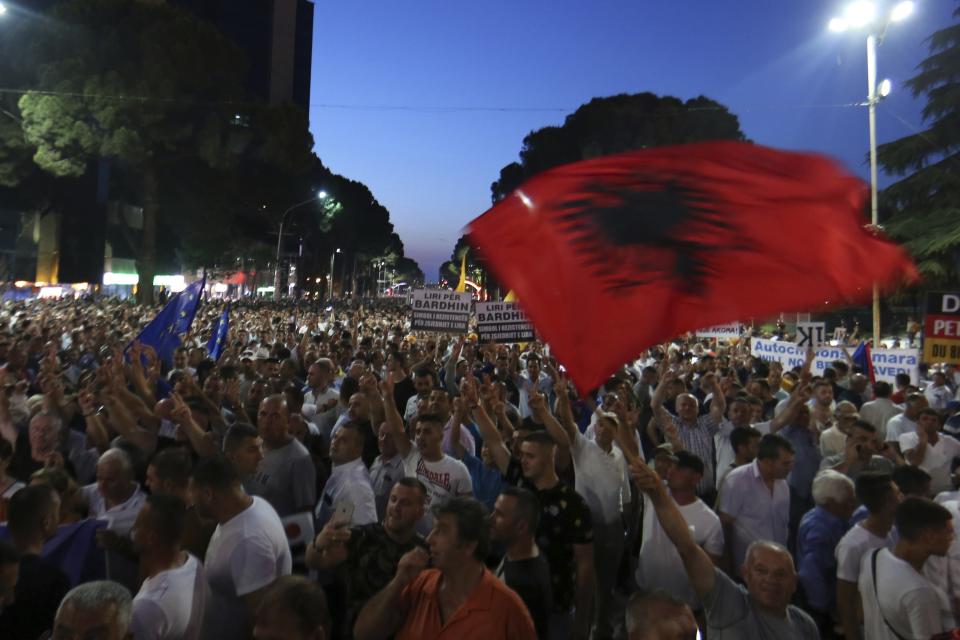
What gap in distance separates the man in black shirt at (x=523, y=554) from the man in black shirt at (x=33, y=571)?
5.83ft

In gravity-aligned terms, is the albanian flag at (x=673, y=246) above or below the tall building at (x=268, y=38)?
below

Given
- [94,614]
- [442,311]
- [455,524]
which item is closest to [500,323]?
[442,311]

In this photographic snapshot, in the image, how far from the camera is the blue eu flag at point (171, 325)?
965 cm

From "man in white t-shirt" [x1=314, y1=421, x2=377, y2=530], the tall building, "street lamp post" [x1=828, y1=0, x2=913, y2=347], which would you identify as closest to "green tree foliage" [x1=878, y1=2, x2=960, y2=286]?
"street lamp post" [x1=828, y1=0, x2=913, y2=347]

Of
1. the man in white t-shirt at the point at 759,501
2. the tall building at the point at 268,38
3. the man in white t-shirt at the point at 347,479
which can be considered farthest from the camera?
the tall building at the point at 268,38

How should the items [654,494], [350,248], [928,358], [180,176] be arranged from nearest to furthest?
1. [654,494]
2. [928,358]
3. [180,176]
4. [350,248]

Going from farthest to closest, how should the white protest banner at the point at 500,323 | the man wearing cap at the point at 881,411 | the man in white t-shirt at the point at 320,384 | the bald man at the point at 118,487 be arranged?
the white protest banner at the point at 500,323, the man wearing cap at the point at 881,411, the man in white t-shirt at the point at 320,384, the bald man at the point at 118,487

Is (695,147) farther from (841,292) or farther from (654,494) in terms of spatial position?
(654,494)

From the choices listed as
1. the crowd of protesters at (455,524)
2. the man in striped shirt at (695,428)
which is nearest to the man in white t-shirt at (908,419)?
the crowd of protesters at (455,524)

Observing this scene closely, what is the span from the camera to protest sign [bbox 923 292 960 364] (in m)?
8.30

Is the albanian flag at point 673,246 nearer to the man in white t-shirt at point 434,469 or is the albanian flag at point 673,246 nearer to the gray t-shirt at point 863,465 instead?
the man in white t-shirt at point 434,469

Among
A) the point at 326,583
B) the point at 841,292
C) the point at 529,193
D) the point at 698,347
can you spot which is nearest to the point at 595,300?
the point at 529,193

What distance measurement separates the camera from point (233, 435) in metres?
3.95

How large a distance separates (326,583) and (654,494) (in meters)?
1.69
